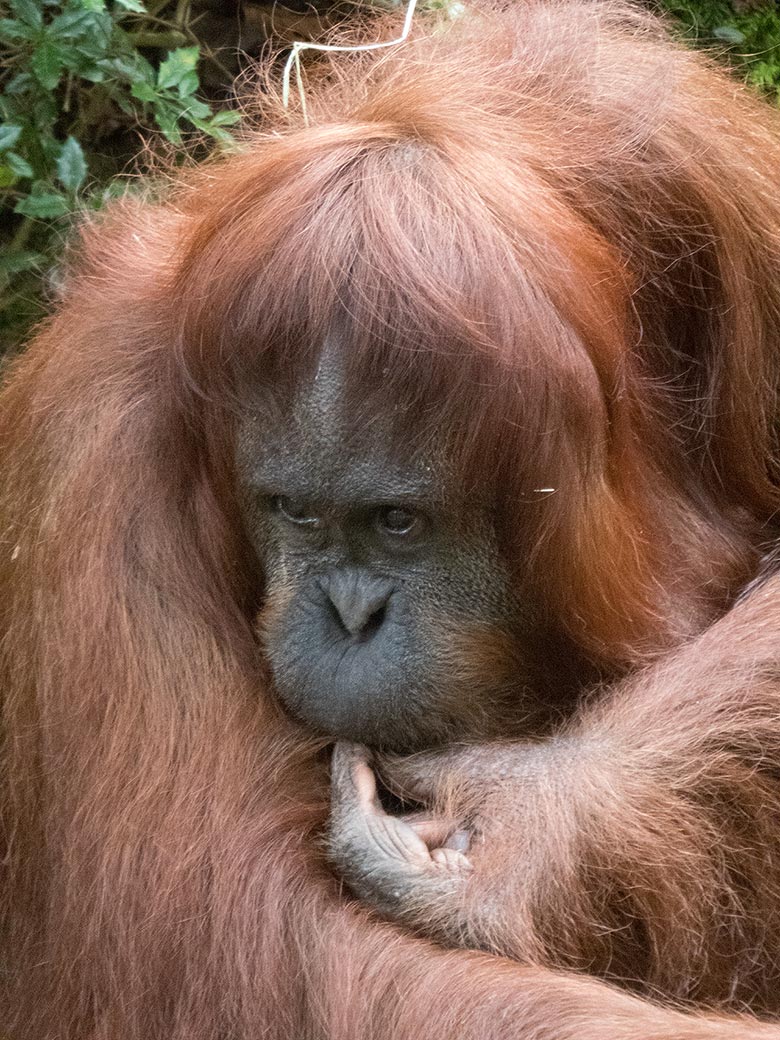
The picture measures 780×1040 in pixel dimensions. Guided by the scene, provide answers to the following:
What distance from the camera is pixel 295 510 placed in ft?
6.91

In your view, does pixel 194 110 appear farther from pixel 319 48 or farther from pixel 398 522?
pixel 398 522

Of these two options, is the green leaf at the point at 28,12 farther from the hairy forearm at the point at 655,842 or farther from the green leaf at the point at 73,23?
the hairy forearm at the point at 655,842

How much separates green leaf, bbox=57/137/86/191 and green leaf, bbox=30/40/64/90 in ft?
0.47

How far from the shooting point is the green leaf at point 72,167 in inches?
122

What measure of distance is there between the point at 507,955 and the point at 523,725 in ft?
1.16

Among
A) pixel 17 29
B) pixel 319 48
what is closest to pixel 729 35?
pixel 319 48

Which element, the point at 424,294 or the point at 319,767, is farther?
the point at 319,767

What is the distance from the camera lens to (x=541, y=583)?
2129mm

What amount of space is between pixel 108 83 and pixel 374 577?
1.68 m

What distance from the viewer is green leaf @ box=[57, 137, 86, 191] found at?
3.09m

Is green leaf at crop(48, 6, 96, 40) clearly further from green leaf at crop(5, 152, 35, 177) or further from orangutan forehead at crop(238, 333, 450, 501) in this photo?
orangutan forehead at crop(238, 333, 450, 501)

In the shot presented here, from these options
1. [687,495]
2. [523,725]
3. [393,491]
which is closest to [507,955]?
[523,725]

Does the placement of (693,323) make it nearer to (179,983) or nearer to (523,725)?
(523,725)

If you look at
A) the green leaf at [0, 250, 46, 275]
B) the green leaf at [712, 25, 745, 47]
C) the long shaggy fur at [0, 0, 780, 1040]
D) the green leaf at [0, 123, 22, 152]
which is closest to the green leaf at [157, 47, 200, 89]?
the green leaf at [0, 123, 22, 152]
